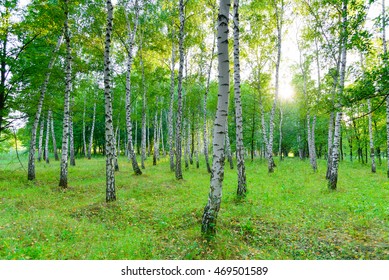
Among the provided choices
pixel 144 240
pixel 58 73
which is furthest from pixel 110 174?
pixel 58 73

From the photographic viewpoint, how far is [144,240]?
6102 millimetres

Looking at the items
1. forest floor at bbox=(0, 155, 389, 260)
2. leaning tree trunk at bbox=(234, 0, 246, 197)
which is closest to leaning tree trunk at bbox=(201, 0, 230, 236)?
forest floor at bbox=(0, 155, 389, 260)

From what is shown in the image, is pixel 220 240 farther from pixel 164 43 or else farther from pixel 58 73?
pixel 164 43

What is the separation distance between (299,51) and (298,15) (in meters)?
4.22

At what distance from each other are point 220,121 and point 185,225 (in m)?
3.64

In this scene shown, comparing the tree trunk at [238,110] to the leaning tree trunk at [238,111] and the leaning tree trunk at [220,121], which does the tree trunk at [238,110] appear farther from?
the leaning tree trunk at [220,121]

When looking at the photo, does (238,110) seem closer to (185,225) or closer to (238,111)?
(238,111)

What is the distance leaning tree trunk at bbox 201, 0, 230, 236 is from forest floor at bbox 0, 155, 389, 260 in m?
0.70

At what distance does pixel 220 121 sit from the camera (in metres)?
5.78

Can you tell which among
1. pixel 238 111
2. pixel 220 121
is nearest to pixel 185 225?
pixel 220 121

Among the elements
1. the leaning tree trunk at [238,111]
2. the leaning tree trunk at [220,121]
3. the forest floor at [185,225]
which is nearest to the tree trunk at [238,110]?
the leaning tree trunk at [238,111]

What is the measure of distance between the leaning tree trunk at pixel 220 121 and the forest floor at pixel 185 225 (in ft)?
2.29

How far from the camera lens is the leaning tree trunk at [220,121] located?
5.80m

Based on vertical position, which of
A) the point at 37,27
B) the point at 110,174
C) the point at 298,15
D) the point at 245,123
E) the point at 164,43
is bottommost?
the point at 110,174
